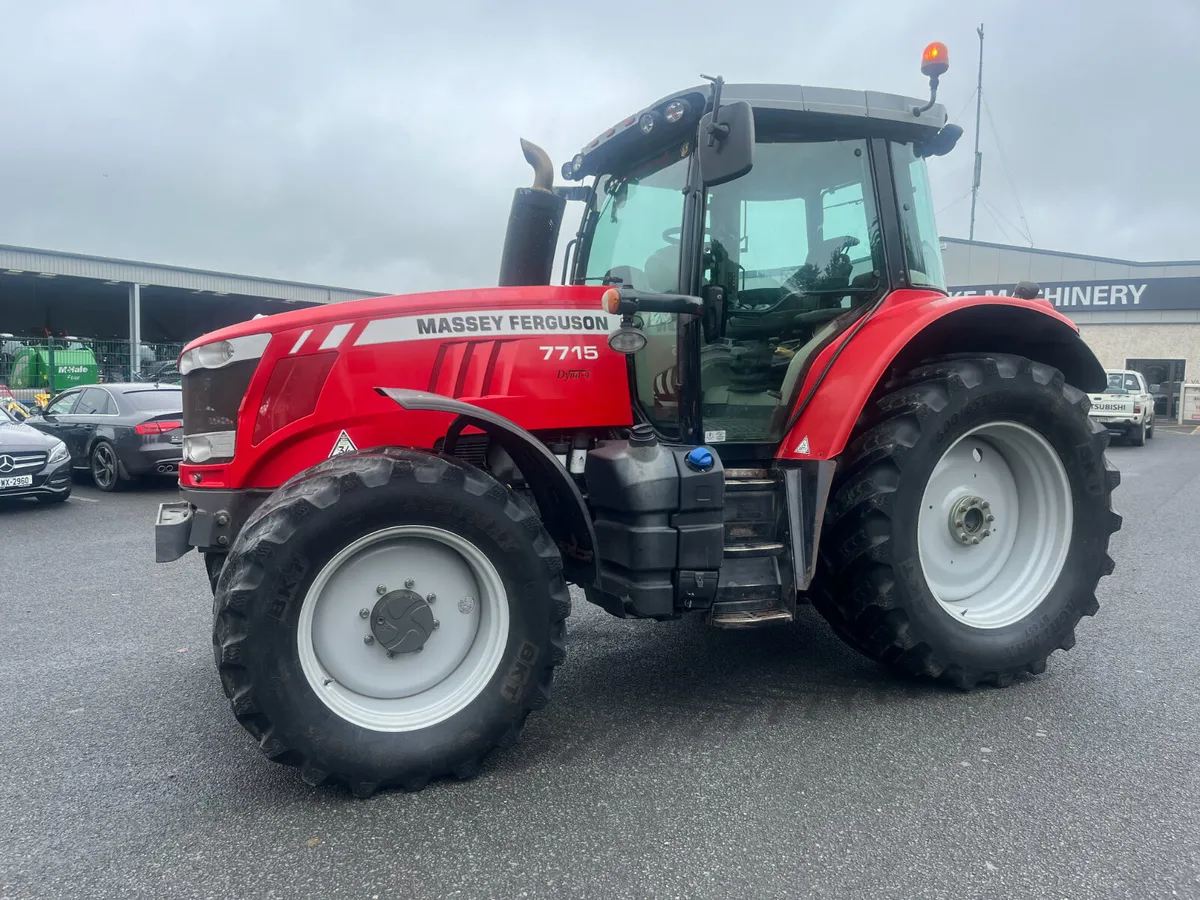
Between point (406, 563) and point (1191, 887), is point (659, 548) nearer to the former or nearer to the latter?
point (406, 563)

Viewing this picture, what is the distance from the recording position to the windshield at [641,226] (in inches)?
140

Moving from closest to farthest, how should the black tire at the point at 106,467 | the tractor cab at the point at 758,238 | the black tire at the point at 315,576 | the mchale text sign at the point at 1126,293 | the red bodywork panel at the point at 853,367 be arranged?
the black tire at the point at 315,576
the red bodywork panel at the point at 853,367
the tractor cab at the point at 758,238
the black tire at the point at 106,467
the mchale text sign at the point at 1126,293

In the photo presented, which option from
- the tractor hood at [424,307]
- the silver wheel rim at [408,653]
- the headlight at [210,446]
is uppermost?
the tractor hood at [424,307]

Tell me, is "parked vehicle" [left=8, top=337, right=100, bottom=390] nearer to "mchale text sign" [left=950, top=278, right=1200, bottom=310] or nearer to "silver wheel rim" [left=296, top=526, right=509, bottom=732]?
"silver wheel rim" [left=296, top=526, right=509, bottom=732]

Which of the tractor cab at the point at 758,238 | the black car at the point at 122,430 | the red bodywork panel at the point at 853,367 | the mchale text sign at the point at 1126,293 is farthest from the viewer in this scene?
the mchale text sign at the point at 1126,293

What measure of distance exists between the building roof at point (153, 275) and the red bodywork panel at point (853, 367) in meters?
20.6

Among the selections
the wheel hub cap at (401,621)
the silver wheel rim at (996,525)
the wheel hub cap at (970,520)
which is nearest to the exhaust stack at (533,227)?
the wheel hub cap at (401,621)

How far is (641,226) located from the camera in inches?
149

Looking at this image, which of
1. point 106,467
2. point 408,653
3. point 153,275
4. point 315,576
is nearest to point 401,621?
point 408,653

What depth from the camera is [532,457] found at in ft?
10.0

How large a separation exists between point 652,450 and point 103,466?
10011 millimetres

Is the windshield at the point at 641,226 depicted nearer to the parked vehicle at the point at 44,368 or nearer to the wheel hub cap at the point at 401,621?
the wheel hub cap at the point at 401,621

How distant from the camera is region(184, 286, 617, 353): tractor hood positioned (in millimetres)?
3184

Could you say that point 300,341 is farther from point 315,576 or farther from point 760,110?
point 760,110
